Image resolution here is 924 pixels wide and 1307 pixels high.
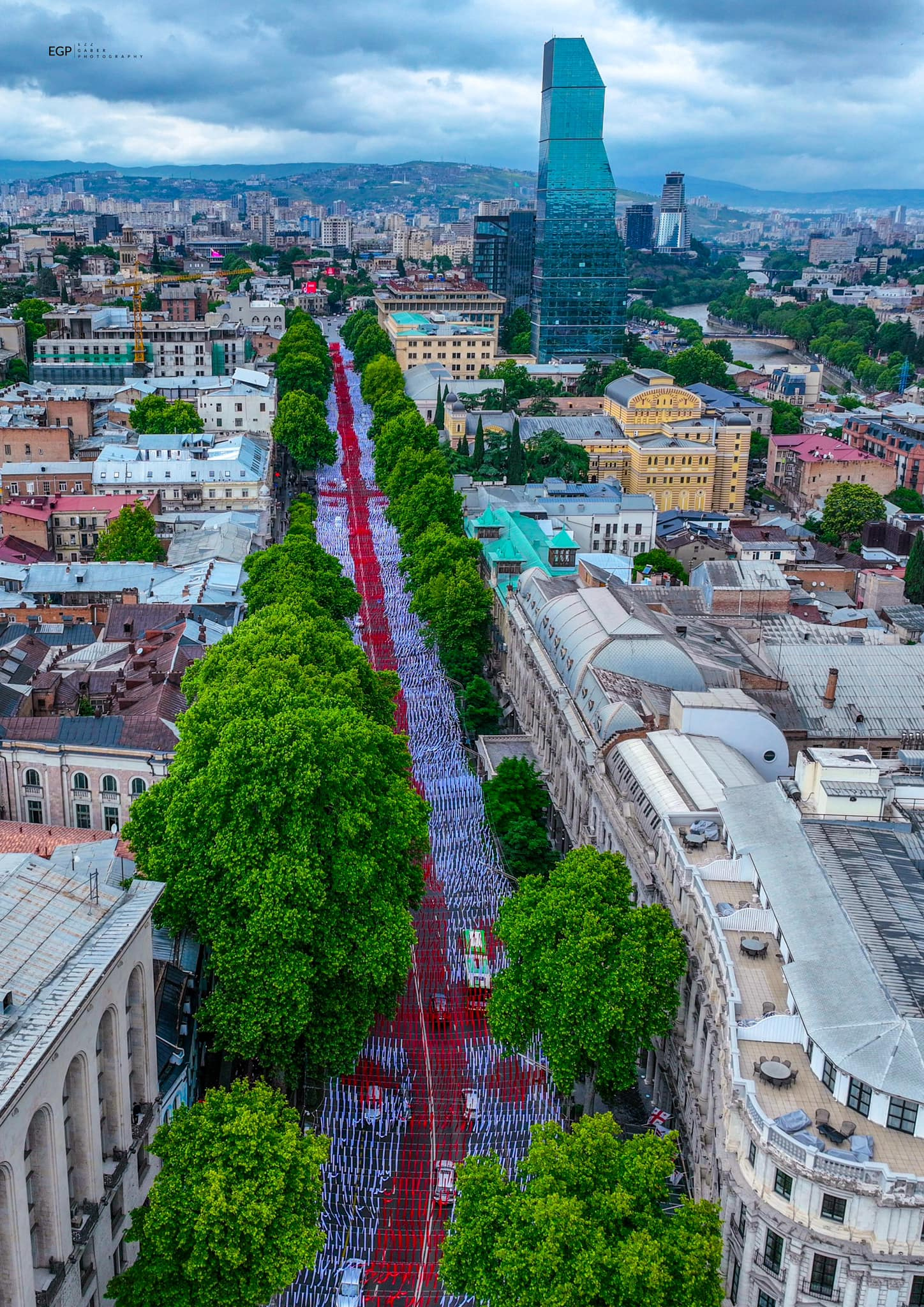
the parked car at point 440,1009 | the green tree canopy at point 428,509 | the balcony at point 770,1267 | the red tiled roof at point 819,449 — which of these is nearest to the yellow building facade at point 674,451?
the red tiled roof at point 819,449

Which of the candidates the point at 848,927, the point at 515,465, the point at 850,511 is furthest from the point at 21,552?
the point at 850,511

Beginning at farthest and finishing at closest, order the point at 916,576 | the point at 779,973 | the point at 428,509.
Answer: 1. the point at 428,509
2. the point at 916,576
3. the point at 779,973

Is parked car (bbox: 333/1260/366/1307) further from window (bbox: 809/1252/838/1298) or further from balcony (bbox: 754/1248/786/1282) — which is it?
window (bbox: 809/1252/838/1298)

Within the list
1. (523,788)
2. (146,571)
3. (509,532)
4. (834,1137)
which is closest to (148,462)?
(146,571)

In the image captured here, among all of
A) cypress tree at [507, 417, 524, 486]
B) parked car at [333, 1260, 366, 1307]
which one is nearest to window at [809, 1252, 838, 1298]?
parked car at [333, 1260, 366, 1307]

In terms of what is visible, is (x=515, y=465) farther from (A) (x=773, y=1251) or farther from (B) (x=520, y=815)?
(A) (x=773, y=1251)

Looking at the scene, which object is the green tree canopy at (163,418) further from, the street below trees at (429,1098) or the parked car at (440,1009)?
the parked car at (440,1009)

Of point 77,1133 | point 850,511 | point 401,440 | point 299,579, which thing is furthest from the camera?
point 401,440
